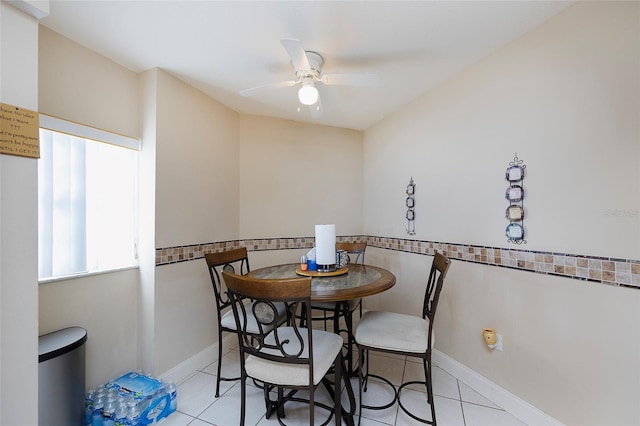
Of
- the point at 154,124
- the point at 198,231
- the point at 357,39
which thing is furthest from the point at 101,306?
the point at 357,39

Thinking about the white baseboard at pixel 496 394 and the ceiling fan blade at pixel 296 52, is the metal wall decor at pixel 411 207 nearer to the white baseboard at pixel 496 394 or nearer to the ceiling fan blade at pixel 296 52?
the white baseboard at pixel 496 394

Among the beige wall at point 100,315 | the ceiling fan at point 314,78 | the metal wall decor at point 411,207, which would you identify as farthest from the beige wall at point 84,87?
the metal wall decor at point 411,207

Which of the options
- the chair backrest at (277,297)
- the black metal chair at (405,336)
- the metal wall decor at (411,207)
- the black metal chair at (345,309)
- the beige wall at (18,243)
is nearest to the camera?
the beige wall at (18,243)

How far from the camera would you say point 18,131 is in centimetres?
102

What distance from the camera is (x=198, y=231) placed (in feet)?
7.82

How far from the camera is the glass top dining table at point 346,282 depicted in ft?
4.82

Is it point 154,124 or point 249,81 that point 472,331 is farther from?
point 154,124

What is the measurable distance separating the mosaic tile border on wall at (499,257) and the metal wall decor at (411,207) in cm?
13

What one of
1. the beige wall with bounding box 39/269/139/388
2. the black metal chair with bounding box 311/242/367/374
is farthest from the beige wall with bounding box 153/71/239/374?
the black metal chair with bounding box 311/242/367/374

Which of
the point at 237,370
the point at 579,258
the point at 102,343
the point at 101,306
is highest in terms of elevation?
the point at 579,258

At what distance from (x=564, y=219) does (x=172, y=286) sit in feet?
8.71

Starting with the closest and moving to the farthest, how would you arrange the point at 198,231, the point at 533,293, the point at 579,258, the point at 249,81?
the point at 579,258, the point at 533,293, the point at 249,81, the point at 198,231

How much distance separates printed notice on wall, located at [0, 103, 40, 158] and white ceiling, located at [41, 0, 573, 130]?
0.80m

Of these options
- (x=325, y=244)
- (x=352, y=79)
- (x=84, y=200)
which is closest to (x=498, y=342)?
(x=325, y=244)
